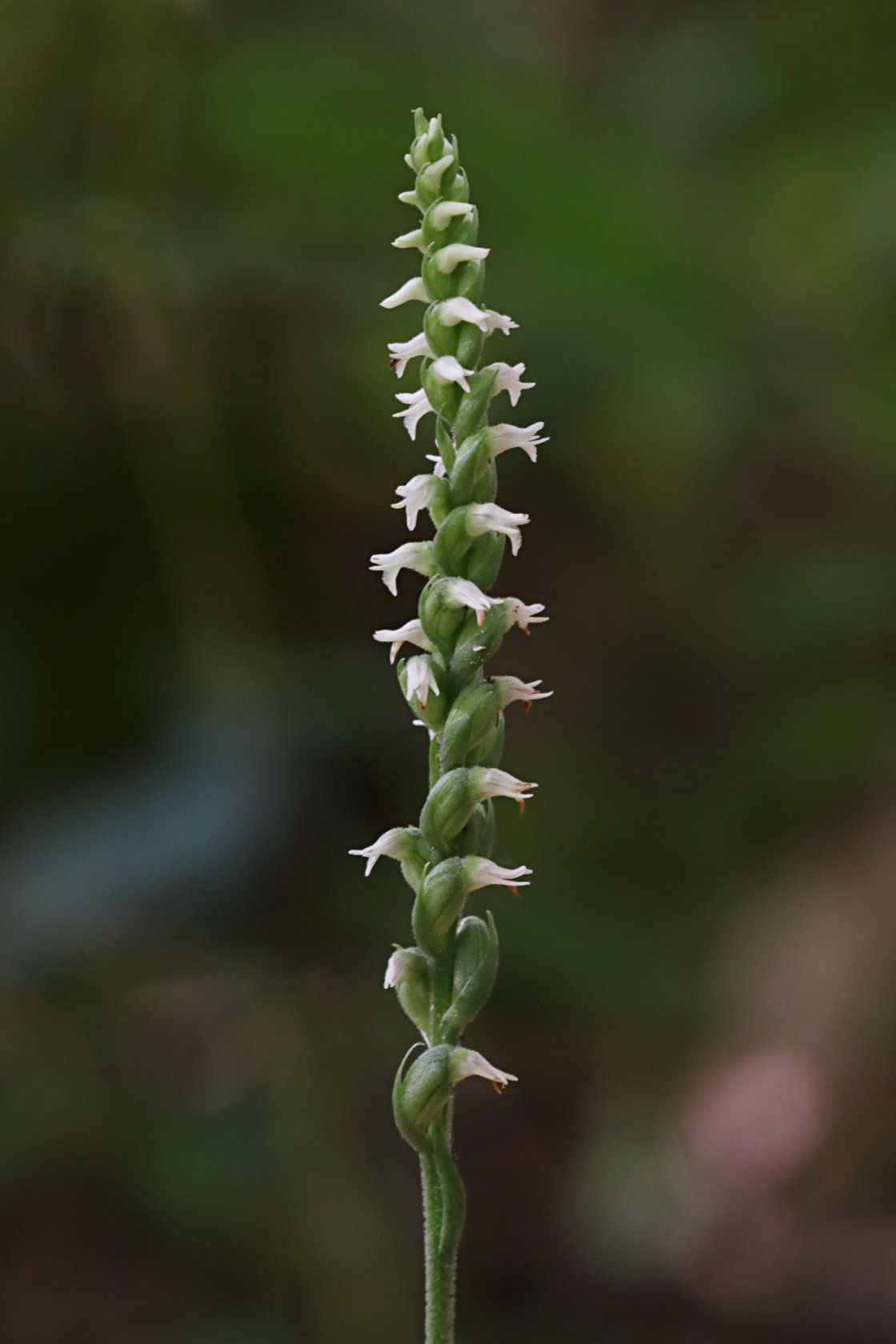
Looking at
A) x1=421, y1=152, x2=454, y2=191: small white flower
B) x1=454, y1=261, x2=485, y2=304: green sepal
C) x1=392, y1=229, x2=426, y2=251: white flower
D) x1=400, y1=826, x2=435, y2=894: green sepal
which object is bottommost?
x1=400, y1=826, x2=435, y2=894: green sepal

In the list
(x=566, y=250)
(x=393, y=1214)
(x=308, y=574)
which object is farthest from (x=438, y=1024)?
(x=308, y=574)

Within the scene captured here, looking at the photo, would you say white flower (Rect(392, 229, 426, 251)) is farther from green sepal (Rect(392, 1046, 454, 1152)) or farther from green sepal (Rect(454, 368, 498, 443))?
green sepal (Rect(392, 1046, 454, 1152))

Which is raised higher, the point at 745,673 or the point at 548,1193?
the point at 745,673

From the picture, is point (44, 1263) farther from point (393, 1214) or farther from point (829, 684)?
point (829, 684)

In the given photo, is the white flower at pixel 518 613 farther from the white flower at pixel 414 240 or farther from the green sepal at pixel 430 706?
the white flower at pixel 414 240

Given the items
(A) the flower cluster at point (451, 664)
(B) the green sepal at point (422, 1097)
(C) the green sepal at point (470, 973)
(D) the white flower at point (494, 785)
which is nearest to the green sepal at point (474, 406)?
(A) the flower cluster at point (451, 664)

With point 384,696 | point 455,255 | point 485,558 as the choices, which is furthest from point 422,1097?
point 384,696

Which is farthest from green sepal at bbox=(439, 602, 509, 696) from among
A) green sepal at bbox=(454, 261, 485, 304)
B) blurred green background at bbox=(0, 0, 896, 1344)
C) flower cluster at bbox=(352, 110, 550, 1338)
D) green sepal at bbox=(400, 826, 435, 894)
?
blurred green background at bbox=(0, 0, 896, 1344)

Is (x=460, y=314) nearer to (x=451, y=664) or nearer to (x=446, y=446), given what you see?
(x=446, y=446)
